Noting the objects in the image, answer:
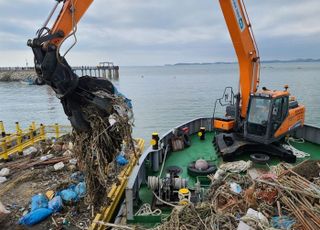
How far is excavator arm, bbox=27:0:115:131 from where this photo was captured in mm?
3373

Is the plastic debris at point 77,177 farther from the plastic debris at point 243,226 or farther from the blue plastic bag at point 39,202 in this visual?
the plastic debris at point 243,226

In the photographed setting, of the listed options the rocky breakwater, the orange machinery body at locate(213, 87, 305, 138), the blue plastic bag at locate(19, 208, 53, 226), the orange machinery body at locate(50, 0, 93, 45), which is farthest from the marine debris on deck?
the rocky breakwater

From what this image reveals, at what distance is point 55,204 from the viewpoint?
6402 mm

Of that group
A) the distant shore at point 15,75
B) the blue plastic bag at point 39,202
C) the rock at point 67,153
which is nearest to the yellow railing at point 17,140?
the rock at point 67,153

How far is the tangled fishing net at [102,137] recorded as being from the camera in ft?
12.3

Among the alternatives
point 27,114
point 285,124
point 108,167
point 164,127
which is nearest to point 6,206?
point 108,167

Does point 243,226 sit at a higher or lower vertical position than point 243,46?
lower

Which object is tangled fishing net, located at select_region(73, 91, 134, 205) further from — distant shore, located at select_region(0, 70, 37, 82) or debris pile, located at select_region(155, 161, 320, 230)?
distant shore, located at select_region(0, 70, 37, 82)

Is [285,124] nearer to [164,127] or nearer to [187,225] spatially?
[187,225]

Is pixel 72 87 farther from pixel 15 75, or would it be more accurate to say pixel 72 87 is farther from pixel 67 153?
pixel 15 75

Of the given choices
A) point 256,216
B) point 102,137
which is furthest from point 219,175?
point 102,137

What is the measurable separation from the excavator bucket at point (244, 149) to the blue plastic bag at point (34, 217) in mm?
4668

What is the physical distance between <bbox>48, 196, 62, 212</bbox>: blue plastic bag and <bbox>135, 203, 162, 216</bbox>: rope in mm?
2396

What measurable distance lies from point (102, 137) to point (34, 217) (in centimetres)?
363
